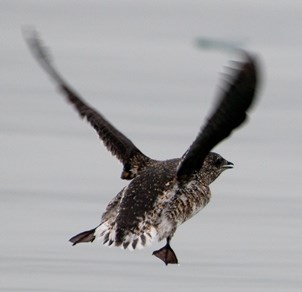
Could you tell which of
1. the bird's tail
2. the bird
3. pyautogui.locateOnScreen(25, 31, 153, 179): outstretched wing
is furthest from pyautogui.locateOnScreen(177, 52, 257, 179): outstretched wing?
the bird's tail

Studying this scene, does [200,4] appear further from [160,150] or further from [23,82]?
[160,150]

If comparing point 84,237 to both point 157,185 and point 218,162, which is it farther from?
point 218,162

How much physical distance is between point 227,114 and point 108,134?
5.75 feet

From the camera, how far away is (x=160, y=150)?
16.0 meters

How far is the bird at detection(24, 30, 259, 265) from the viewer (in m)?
11.9

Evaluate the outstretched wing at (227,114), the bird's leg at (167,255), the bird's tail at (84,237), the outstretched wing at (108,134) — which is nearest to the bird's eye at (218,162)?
the outstretched wing at (108,134)

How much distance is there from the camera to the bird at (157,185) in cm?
1194

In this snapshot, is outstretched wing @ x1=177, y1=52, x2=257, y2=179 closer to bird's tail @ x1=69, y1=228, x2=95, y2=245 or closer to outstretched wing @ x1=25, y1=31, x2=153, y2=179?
outstretched wing @ x1=25, y1=31, x2=153, y2=179

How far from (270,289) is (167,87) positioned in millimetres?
5790

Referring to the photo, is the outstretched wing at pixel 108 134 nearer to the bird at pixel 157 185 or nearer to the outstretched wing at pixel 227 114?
the bird at pixel 157 185

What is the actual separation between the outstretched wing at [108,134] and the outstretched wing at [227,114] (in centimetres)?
46

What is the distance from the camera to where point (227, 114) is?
1167 centimetres

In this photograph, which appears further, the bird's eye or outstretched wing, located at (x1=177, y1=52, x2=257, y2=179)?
the bird's eye

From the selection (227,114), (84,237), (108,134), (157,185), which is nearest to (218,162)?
(108,134)
